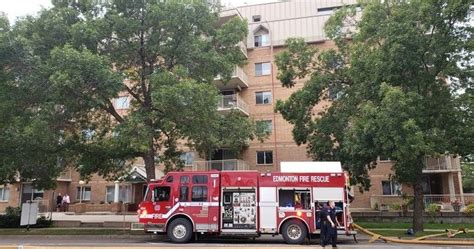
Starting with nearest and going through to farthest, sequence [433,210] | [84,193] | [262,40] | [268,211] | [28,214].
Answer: [268,211] → [28,214] → [433,210] → [262,40] → [84,193]

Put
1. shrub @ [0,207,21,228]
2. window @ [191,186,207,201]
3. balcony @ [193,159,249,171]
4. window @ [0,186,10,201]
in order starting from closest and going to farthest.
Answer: window @ [191,186,207,201]
shrub @ [0,207,21,228]
balcony @ [193,159,249,171]
window @ [0,186,10,201]

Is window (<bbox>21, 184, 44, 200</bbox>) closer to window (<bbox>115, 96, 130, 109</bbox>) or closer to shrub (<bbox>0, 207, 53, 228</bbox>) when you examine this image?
window (<bbox>115, 96, 130, 109</bbox>)

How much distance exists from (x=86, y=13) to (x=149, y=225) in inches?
415

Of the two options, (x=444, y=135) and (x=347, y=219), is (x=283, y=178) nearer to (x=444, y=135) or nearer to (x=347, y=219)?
(x=347, y=219)

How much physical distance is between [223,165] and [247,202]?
14948 mm

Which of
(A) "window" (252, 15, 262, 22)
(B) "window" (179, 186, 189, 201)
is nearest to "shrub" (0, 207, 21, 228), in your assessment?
(B) "window" (179, 186, 189, 201)

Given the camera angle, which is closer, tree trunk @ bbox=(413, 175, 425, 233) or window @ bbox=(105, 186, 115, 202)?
tree trunk @ bbox=(413, 175, 425, 233)

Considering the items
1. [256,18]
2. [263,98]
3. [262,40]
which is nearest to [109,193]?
[263,98]

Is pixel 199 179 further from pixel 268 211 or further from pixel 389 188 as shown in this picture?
pixel 389 188

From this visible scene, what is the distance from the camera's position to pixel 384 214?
88.7 feet

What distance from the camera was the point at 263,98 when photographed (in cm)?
3519

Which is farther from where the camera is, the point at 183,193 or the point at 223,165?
the point at 223,165

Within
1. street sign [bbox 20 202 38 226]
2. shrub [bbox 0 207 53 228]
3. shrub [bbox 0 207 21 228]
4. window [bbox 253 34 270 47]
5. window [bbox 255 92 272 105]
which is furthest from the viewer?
window [bbox 253 34 270 47]

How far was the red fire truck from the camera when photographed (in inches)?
652
